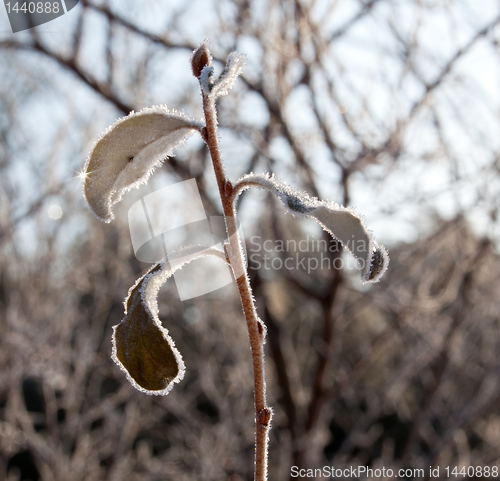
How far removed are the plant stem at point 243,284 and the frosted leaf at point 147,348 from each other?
4 cm

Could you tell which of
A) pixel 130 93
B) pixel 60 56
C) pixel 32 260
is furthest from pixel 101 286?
pixel 60 56

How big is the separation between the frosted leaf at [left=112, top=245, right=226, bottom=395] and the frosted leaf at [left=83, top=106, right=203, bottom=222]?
9cm

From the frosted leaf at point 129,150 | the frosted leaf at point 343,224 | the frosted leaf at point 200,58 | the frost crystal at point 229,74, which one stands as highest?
the frosted leaf at point 200,58

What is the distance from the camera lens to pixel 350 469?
3189mm

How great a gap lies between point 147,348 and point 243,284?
11 centimetres

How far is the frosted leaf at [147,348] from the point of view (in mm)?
399

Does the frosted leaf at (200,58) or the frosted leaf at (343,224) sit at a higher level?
the frosted leaf at (200,58)

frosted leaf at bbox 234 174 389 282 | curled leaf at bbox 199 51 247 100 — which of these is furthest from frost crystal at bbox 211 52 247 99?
frosted leaf at bbox 234 174 389 282

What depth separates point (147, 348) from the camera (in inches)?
15.8

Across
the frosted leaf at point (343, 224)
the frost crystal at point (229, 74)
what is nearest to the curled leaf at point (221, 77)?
the frost crystal at point (229, 74)

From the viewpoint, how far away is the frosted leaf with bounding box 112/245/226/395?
399 millimetres

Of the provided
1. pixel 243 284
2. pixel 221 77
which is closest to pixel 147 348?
pixel 243 284

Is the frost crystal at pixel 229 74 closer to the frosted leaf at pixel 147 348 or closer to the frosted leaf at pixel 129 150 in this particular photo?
the frosted leaf at pixel 129 150

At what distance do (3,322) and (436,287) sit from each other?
291cm
